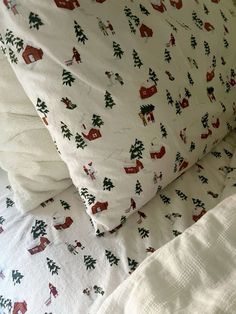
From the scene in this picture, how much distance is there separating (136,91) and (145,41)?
0.09m

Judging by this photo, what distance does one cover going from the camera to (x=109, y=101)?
61 centimetres

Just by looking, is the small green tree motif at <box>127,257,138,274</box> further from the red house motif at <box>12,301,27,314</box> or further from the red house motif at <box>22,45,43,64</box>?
the red house motif at <box>22,45,43,64</box>

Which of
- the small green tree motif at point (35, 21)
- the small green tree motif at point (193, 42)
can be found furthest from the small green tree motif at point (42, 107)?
the small green tree motif at point (193, 42)

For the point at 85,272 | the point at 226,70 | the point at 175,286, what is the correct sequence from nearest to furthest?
the point at 175,286 → the point at 85,272 → the point at 226,70

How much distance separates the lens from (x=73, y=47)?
57cm

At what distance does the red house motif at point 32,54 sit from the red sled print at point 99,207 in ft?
0.84

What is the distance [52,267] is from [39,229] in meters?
0.08

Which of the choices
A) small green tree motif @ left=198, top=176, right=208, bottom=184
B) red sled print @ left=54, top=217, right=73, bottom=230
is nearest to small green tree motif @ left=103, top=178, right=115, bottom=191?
red sled print @ left=54, top=217, right=73, bottom=230

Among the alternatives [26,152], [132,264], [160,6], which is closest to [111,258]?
[132,264]

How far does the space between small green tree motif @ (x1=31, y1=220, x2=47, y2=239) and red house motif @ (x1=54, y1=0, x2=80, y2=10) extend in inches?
14.5

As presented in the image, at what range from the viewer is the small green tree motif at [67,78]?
576mm

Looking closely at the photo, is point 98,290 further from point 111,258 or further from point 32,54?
point 32,54

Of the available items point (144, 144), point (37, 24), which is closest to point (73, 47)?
point (37, 24)

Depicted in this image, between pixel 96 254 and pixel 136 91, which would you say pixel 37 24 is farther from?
pixel 96 254
